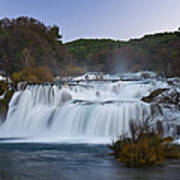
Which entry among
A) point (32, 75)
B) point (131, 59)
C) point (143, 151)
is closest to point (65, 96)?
point (32, 75)

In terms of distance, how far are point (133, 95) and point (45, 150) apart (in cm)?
1340

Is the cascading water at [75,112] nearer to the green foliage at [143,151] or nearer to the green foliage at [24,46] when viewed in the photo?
the green foliage at [143,151]

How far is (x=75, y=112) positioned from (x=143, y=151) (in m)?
10.6

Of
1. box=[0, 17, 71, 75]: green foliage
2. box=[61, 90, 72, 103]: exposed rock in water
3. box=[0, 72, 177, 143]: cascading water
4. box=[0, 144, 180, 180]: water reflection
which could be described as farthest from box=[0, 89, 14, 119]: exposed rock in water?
box=[0, 17, 71, 75]: green foliage

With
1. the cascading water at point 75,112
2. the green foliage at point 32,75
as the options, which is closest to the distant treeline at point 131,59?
the cascading water at point 75,112

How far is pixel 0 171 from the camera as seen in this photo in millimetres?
9086

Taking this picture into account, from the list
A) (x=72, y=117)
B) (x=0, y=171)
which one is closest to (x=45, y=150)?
(x=0, y=171)

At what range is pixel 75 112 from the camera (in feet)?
64.0

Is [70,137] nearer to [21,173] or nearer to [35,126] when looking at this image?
[35,126]

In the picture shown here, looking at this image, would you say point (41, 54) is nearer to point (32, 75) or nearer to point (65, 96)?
point (32, 75)

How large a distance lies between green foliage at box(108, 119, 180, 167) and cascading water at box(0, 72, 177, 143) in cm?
463

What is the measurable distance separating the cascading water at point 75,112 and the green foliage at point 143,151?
463 cm

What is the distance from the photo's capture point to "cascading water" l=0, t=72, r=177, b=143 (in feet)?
58.5

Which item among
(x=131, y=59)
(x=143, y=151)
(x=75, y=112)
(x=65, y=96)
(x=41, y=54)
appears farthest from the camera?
(x=131, y=59)
